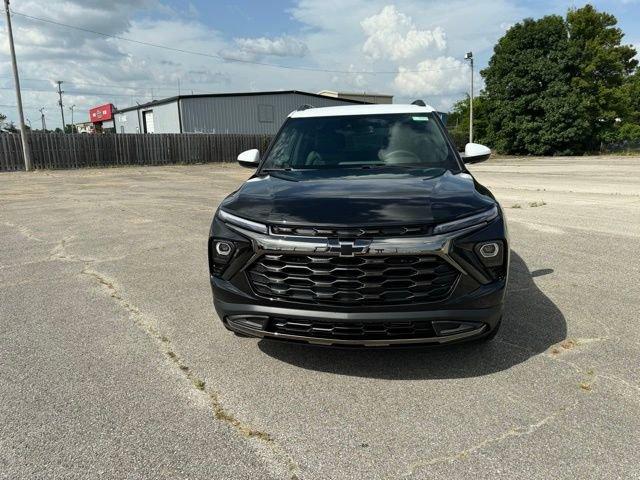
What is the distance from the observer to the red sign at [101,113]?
59.6 meters

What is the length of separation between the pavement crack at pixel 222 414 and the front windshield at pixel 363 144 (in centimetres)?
169

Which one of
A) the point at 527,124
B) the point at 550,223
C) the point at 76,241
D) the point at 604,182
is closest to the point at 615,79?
the point at 527,124

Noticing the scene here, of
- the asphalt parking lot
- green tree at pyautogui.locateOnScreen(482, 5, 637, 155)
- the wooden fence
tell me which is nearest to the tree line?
green tree at pyautogui.locateOnScreen(482, 5, 637, 155)

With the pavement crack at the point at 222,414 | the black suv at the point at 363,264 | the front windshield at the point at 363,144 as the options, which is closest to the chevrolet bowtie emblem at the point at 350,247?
the black suv at the point at 363,264

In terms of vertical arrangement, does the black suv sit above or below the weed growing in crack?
above

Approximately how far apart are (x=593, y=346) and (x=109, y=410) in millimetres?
3207

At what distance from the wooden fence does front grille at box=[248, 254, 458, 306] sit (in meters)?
28.3

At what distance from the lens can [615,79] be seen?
1693 inches

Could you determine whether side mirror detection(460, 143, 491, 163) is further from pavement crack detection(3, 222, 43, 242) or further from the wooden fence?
the wooden fence

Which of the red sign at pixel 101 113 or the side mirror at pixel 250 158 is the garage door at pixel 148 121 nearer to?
the red sign at pixel 101 113

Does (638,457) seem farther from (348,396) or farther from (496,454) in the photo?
(348,396)

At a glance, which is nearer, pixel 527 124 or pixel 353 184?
pixel 353 184

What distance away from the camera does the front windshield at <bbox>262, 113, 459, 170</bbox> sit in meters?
4.30

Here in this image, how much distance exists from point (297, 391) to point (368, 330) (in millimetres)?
577
